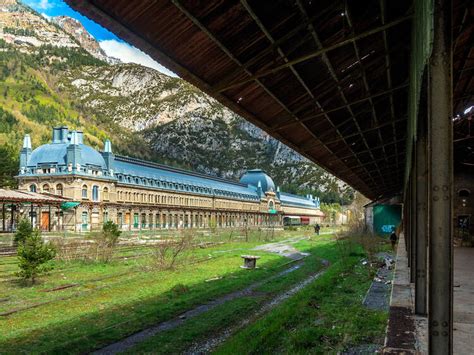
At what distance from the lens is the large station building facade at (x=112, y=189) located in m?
52.2

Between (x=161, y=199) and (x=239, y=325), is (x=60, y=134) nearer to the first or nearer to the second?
(x=161, y=199)

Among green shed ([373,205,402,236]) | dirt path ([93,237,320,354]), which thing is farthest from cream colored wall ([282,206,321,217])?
dirt path ([93,237,320,354])

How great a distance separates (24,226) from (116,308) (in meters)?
16.2

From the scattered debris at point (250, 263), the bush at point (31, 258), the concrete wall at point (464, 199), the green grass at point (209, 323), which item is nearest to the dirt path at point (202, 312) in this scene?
the green grass at point (209, 323)

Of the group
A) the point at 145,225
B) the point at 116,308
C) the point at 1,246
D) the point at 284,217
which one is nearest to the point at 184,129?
the point at 284,217

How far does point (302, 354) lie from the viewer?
8.85 metres

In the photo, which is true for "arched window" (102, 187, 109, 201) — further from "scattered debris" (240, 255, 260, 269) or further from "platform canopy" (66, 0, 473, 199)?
"platform canopy" (66, 0, 473, 199)

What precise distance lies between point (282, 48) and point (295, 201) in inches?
4670

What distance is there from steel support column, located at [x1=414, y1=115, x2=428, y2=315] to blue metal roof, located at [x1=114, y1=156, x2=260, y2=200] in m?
55.8

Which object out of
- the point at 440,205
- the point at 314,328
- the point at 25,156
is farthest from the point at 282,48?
the point at 25,156

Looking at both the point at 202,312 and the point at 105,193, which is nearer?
the point at 202,312

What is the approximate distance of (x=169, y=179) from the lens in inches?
2857

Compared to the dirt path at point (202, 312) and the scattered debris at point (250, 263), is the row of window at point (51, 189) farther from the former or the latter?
the dirt path at point (202, 312)

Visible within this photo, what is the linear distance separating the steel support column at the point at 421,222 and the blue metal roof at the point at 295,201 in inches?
4277
